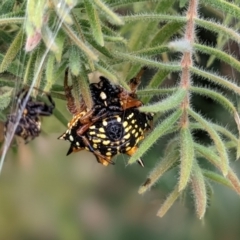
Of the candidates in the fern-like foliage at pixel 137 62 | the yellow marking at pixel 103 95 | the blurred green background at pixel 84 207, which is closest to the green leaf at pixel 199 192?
the fern-like foliage at pixel 137 62

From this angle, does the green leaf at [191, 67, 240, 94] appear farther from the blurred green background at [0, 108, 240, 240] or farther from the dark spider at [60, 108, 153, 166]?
the blurred green background at [0, 108, 240, 240]

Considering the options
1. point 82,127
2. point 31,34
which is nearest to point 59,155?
point 82,127

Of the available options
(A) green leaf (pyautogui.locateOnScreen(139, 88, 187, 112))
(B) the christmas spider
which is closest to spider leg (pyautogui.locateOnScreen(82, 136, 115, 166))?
(B) the christmas spider

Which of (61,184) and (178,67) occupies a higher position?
(178,67)

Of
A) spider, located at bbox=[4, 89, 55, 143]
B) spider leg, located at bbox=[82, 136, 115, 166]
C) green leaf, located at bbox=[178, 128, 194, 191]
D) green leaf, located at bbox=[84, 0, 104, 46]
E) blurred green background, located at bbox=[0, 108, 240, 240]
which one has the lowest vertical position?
blurred green background, located at bbox=[0, 108, 240, 240]

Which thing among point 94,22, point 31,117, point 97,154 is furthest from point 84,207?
point 94,22

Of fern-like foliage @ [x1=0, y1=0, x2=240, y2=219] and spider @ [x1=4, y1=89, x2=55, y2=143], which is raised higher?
fern-like foliage @ [x1=0, y1=0, x2=240, y2=219]

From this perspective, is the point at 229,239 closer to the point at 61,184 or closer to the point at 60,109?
the point at 61,184

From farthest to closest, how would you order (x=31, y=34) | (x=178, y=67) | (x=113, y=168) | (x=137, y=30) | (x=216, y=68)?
(x=113, y=168) → (x=216, y=68) → (x=137, y=30) → (x=178, y=67) → (x=31, y=34)
